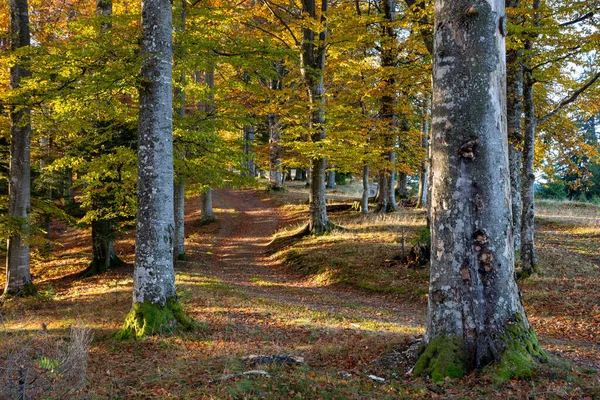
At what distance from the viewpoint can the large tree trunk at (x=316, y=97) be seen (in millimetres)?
15398

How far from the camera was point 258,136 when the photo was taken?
3803 cm

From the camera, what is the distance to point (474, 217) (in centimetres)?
417

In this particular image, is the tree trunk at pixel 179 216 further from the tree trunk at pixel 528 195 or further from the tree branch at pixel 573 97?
the tree branch at pixel 573 97

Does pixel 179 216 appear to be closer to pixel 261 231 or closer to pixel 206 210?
pixel 261 231

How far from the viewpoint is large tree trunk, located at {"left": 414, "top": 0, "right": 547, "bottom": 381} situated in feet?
13.6

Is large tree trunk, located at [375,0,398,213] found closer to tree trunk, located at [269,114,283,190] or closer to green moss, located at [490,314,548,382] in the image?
tree trunk, located at [269,114,283,190]

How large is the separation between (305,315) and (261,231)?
13.5 meters

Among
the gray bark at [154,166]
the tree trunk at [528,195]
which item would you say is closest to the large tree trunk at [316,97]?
the tree trunk at [528,195]

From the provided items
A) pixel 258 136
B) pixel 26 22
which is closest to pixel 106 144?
pixel 26 22

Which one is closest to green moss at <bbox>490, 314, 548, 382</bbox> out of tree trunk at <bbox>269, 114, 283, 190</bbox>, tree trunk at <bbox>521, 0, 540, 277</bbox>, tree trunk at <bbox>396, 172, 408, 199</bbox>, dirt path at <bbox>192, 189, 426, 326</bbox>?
dirt path at <bbox>192, 189, 426, 326</bbox>

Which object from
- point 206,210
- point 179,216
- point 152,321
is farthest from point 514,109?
point 206,210

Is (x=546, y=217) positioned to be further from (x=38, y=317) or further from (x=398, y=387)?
(x=38, y=317)

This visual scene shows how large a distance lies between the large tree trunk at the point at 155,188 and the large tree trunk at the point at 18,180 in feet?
22.7

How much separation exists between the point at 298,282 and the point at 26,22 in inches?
453
